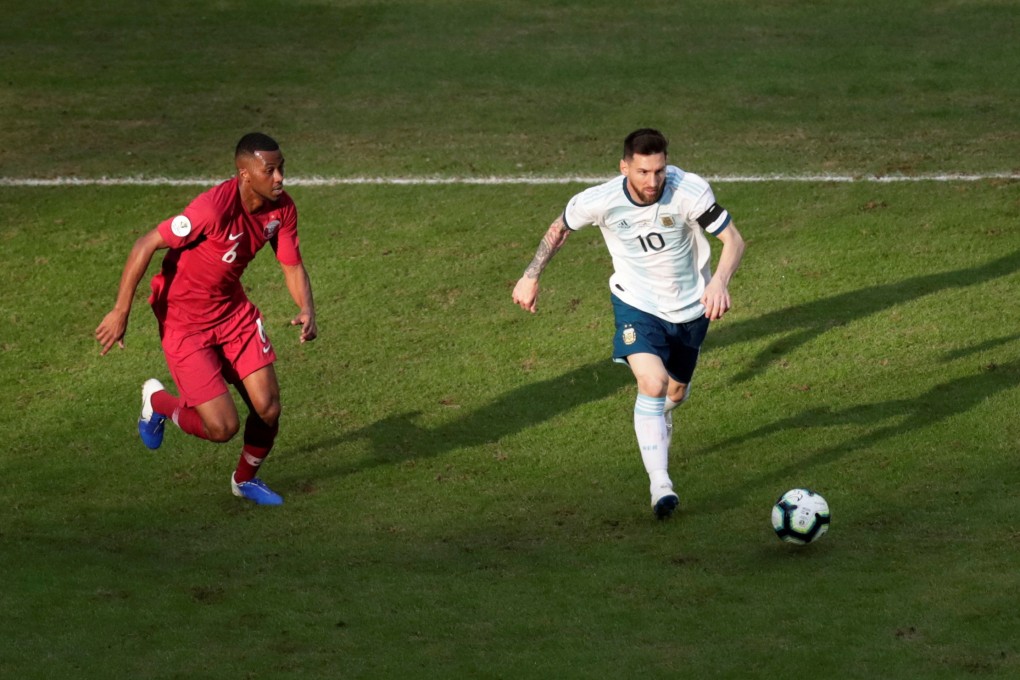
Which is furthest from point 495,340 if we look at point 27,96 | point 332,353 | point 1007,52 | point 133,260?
point 1007,52

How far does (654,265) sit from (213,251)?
2932mm

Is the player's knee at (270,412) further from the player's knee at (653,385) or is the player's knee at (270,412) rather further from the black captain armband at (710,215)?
the black captain armband at (710,215)

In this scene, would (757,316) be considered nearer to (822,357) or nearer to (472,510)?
(822,357)

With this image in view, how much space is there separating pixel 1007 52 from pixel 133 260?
49.2ft

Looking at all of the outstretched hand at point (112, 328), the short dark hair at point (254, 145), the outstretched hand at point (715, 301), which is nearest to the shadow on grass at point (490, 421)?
the outstretched hand at point (112, 328)

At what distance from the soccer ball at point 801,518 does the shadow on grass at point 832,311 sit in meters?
3.52

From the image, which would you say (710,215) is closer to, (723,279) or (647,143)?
(723,279)

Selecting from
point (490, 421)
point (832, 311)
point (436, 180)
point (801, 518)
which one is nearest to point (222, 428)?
point (490, 421)

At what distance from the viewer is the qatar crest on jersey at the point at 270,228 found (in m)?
9.48

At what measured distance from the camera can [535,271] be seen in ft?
31.1

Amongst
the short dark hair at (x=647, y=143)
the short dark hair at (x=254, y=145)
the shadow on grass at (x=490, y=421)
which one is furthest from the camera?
the shadow on grass at (x=490, y=421)

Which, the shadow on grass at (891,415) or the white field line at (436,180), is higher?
the shadow on grass at (891,415)

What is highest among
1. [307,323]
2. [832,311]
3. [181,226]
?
[181,226]

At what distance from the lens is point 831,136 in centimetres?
1711
